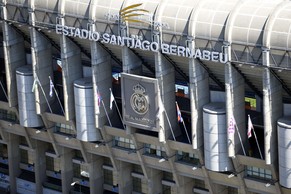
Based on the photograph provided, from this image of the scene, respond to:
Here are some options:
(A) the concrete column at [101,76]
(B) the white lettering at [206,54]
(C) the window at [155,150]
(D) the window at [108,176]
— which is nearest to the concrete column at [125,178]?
(D) the window at [108,176]

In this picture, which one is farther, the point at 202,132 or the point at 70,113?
the point at 70,113

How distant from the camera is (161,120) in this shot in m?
123

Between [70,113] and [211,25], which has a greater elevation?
[211,25]

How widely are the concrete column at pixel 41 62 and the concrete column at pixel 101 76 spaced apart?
29.7 ft

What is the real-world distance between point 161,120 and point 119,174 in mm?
13822

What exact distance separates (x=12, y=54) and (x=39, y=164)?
49.0 ft

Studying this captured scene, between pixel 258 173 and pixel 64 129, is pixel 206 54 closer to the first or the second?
pixel 258 173

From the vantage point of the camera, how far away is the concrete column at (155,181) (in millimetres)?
131375

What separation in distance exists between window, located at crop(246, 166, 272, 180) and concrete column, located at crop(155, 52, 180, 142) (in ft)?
30.5

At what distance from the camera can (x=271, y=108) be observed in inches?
4500

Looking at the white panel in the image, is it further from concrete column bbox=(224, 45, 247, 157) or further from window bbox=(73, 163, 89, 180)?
concrete column bbox=(224, 45, 247, 157)

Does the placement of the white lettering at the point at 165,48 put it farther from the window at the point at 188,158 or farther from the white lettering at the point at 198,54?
the window at the point at 188,158

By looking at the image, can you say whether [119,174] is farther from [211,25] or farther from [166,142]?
[211,25]

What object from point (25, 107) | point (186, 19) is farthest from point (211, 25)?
point (25, 107)
